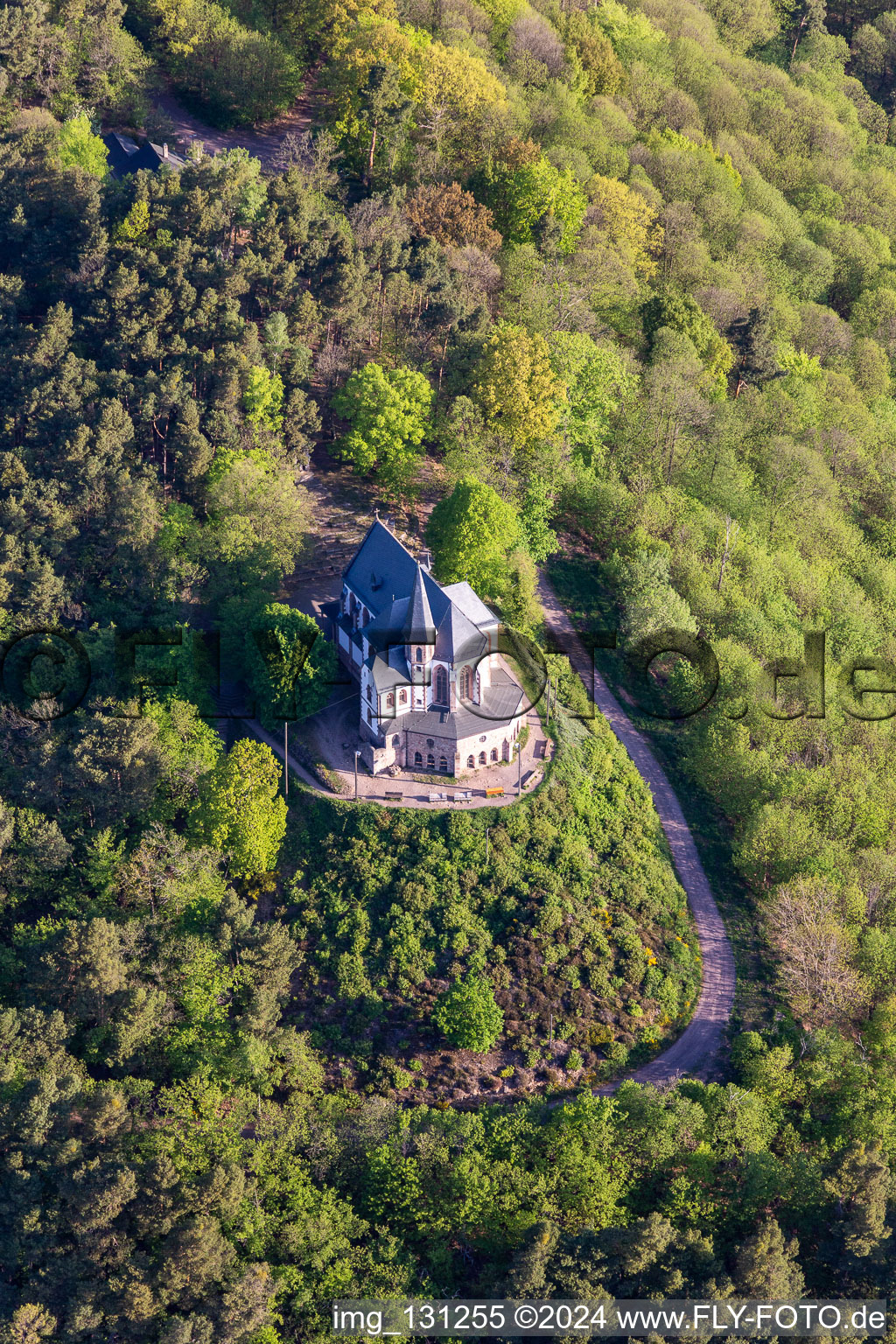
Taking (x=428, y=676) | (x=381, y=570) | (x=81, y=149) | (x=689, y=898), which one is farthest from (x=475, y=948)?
(x=81, y=149)

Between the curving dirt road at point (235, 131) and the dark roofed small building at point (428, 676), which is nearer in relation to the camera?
the dark roofed small building at point (428, 676)

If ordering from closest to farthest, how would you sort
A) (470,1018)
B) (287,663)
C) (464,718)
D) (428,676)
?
(470,1018)
(428,676)
(464,718)
(287,663)

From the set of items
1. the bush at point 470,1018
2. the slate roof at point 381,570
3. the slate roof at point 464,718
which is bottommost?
the bush at point 470,1018

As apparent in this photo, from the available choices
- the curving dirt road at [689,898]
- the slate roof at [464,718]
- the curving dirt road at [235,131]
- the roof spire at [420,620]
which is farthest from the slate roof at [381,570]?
the curving dirt road at [235,131]

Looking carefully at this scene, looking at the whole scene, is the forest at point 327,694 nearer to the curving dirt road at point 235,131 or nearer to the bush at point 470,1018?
the bush at point 470,1018

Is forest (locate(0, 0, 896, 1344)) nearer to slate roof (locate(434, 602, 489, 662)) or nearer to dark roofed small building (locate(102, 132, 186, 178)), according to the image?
dark roofed small building (locate(102, 132, 186, 178))

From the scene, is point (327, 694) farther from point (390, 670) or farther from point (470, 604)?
point (470, 604)
